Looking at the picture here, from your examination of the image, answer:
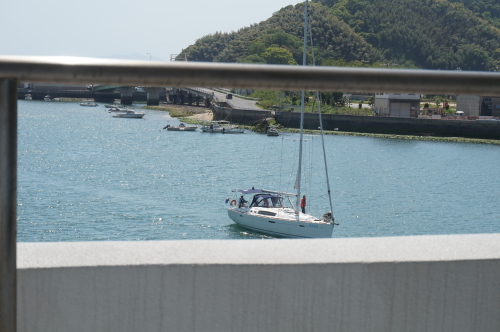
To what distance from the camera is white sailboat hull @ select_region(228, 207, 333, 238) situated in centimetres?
1628

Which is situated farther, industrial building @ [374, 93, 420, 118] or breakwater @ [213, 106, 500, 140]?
industrial building @ [374, 93, 420, 118]

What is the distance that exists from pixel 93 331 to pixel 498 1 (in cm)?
11843

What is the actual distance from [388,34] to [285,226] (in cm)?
7591

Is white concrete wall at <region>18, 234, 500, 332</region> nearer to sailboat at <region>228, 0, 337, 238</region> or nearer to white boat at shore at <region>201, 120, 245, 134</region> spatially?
sailboat at <region>228, 0, 337, 238</region>

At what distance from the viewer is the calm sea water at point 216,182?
57.6ft

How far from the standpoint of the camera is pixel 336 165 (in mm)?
29672

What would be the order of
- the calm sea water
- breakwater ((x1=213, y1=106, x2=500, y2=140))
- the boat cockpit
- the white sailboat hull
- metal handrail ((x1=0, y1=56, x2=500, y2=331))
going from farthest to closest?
breakwater ((x1=213, y1=106, x2=500, y2=140)) < the boat cockpit < the calm sea water < the white sailboat hull < metal handrail ((x1=0, y1=56, x2=500, y2=331))

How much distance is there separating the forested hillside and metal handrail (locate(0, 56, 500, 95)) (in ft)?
185

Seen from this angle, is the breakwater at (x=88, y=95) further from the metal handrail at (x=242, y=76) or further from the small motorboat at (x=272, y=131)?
the metal handrail at (x=242, y=76)

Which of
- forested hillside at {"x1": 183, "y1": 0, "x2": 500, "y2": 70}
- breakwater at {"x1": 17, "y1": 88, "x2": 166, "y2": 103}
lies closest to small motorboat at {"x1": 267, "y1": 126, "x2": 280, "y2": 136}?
forested hillside at {"x1": 183, "y1": 0, "x2": 500, "y2": 70}

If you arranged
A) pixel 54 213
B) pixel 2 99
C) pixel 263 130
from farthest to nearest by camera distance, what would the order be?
pixel 263 130
pixel 54 213
pixel 2 99

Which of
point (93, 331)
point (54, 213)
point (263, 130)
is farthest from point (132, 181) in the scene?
point (93, 331)

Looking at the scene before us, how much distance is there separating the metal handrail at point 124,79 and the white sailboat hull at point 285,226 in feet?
51.2

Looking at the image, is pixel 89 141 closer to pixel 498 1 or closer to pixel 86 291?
pixel 86 291
